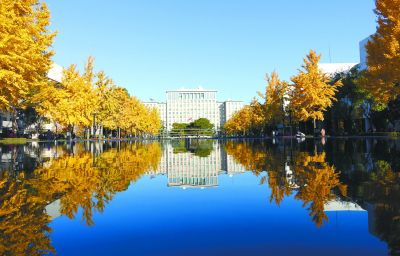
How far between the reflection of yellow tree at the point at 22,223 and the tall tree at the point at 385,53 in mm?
20234

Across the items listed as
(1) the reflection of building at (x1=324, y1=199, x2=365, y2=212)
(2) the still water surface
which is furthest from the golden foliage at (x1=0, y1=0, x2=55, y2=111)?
(1) the reflection of building at (x1=324, y1=199, x2=365, y2=212)

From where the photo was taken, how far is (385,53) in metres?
21.5

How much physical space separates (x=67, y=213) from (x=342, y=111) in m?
48.0

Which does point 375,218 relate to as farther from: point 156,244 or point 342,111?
point 342,111

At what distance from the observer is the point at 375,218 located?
3.92 metres

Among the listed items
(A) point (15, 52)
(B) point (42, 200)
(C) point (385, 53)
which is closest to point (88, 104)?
(A) point (15, 52)

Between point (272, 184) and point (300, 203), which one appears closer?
point (300, 203)

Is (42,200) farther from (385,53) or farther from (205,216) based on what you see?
(385,53)

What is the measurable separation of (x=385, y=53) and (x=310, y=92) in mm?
18368

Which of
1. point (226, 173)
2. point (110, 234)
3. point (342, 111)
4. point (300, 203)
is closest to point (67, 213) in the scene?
point (110, 234)

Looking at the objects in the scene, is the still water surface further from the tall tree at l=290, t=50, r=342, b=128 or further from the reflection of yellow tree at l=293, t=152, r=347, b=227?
the tall tree at l=290, t=50, r=342, b=128

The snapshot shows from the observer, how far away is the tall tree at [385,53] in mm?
20625

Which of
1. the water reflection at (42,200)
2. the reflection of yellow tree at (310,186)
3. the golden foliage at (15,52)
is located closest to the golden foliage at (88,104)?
the golden foliage at (15,52)

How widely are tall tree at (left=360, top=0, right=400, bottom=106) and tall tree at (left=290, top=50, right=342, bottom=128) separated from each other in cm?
1619
